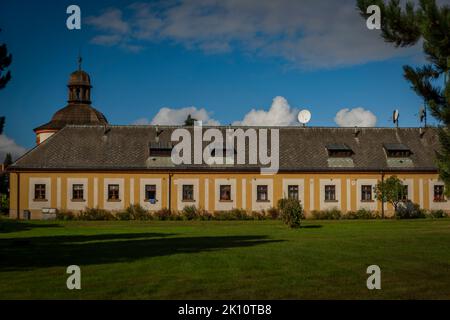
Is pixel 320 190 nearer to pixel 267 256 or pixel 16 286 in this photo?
pixel 267 256

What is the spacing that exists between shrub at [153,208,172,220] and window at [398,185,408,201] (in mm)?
15848

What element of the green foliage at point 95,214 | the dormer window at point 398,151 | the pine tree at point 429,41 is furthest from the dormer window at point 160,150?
the pine tree at point 429,41

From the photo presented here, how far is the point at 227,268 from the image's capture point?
41.9 ft

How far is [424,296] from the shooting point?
9656 mm

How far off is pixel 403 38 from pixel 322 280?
692 centimetres

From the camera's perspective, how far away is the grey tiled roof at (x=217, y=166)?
38.5 m

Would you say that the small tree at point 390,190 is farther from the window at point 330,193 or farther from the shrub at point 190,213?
the shrub at point 190,213

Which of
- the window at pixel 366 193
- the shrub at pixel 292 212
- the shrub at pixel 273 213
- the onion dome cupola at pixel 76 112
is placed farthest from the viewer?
the onion dome cupola at pixel 76 112

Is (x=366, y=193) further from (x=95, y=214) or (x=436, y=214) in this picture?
(x=95, y=214)

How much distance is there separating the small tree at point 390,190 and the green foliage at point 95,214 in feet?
59.1

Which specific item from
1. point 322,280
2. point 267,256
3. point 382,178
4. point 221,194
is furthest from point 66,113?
point 322,280

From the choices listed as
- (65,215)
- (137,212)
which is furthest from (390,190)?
(65,215)

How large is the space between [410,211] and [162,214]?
56.0 ft
